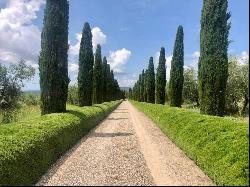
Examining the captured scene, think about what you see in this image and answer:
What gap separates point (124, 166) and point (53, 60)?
11012 mm

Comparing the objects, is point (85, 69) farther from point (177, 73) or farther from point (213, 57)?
point (213, 57)

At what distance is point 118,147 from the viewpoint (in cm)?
1482

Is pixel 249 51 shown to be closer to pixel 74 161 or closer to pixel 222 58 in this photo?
pixel 74 161

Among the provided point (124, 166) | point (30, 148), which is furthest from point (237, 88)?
point (30, 148)

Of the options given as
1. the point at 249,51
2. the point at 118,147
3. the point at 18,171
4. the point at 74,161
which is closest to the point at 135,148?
the point at 118,147

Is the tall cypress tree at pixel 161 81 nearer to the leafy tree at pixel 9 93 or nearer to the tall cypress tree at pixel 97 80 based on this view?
the tall cypress tree at pixel 97 80

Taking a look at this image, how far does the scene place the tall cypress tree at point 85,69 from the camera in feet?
122

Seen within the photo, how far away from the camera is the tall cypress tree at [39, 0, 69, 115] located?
20.7 meters

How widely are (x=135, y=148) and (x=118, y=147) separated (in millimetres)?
677

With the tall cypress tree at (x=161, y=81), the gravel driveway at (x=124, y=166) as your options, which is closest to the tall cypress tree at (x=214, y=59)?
the gravel driveway at (x=124, y=166)

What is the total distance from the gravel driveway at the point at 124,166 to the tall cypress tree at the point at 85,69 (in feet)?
67.8

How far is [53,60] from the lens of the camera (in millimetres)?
20703

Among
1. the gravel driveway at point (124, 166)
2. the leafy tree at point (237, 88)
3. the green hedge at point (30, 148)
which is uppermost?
the leafy tree at point (237, 88)

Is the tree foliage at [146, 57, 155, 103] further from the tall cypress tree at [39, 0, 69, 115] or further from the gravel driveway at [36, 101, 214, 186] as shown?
the gravel driveway at [36, 101, 214, 186]
